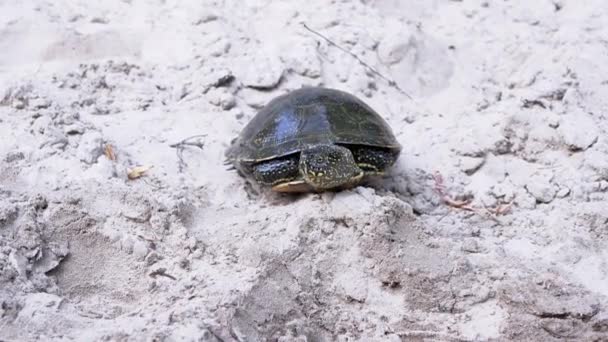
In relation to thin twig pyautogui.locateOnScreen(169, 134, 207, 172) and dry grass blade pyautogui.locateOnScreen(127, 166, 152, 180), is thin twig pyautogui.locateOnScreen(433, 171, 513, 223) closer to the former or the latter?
thin twig pyautogui.locateOnScreen(169, 134, 207, 172)

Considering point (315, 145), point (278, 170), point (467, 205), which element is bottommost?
point (467, 205)

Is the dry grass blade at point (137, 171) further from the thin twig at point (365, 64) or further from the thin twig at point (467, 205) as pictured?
the thin twig at point (365, 64)

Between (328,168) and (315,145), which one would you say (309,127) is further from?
(328,168)

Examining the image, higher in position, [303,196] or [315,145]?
[315,145]

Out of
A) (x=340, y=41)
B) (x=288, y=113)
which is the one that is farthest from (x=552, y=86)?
(x=288, y=113)

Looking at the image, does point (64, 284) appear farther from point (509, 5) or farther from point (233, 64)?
point (509, 5)

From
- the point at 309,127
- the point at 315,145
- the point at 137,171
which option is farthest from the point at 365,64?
the point at 137,171

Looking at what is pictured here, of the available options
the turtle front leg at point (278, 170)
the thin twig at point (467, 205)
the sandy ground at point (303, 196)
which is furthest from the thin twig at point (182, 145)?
the thin twig at point (467, 205)
